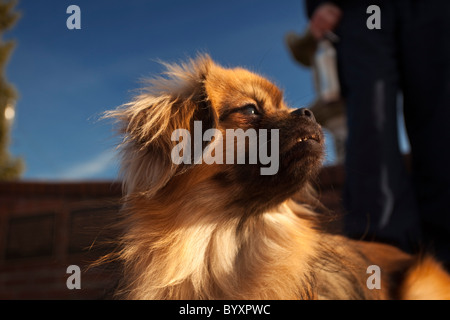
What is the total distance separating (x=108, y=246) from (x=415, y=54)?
225 cm

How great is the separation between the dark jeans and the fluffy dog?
2.26 feet

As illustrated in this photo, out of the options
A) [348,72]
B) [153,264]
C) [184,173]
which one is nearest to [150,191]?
[184,173]

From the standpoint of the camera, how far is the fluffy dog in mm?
1617

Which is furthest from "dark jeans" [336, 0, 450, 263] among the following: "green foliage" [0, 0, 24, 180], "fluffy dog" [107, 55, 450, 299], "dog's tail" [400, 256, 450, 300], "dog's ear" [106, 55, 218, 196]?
"green foliage" [0, 0, 24, 180]

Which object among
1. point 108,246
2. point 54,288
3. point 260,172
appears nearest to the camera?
point 260,172

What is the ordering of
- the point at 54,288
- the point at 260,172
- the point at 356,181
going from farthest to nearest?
the point at 54,288
the point at 356,181
the point at 260,172

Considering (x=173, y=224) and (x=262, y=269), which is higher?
(x=173, y=224)

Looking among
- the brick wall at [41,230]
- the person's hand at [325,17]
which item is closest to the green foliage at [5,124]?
the brick wall at [41,230]

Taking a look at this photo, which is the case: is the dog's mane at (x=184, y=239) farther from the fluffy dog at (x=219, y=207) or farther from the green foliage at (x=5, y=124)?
the green foliage at (x=5, y=124)

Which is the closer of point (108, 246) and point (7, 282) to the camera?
point (108, 246)

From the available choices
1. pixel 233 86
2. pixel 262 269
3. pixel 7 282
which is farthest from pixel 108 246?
pixel 7 282

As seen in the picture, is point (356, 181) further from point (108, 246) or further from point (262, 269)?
point (108, 246)

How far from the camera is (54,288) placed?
4004 mm

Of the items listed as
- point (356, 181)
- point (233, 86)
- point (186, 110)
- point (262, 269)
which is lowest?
point (262, 269)
